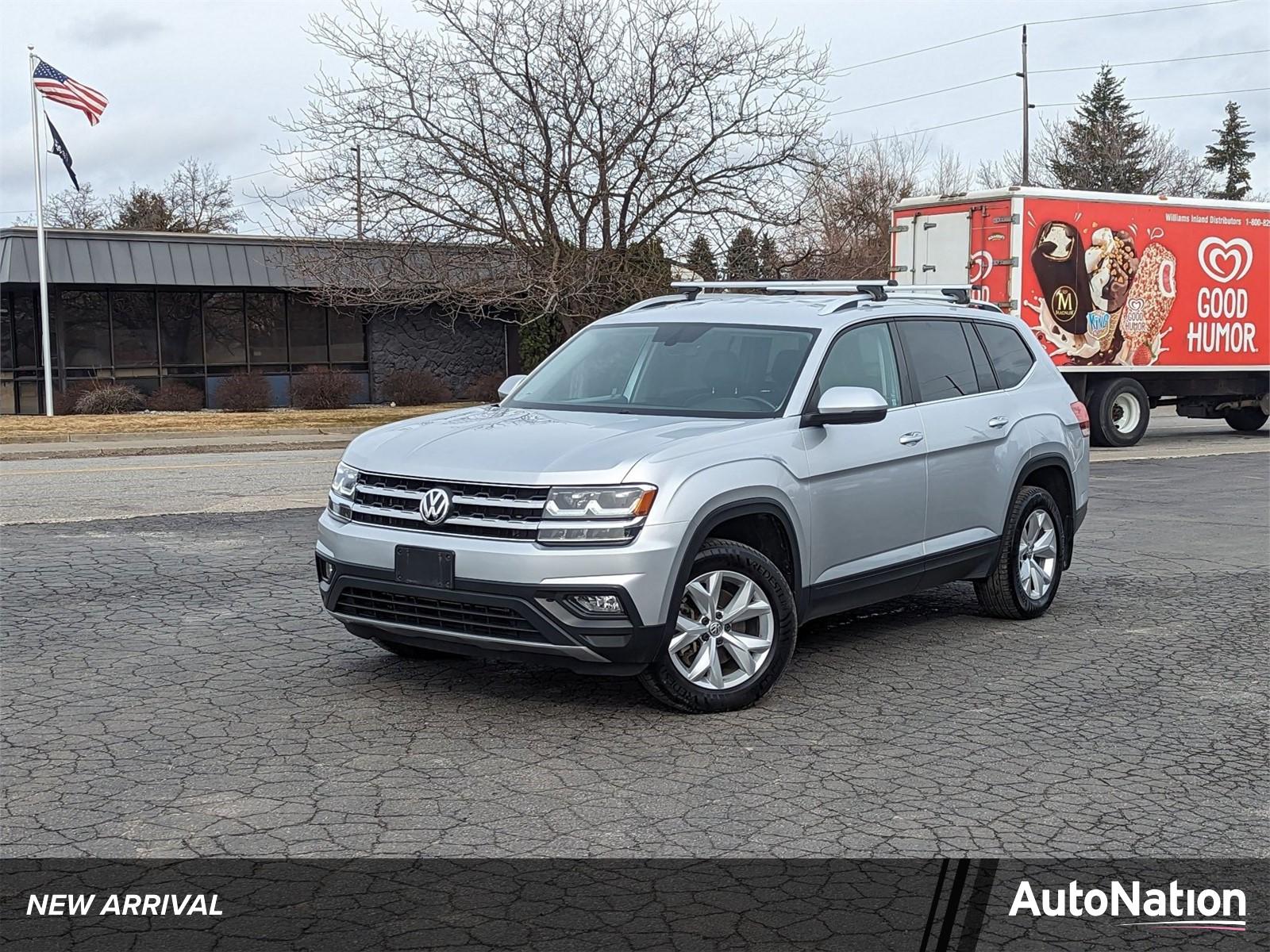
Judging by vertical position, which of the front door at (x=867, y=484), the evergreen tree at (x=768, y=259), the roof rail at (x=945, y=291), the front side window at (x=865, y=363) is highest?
the evergreen tree at (x=768, y=259)

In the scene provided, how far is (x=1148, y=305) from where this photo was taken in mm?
21547

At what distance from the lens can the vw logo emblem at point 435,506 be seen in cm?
596

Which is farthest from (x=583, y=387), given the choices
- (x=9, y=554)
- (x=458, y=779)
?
(x=9, y=554)

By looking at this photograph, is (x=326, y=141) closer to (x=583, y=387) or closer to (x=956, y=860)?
(x=583, y=387)

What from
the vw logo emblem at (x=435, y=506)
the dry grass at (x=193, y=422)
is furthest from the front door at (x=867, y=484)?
the dry grass at (x=193, y=422)

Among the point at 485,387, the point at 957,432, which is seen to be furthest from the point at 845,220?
the point at 957,432

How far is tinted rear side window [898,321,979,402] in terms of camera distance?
7672mm

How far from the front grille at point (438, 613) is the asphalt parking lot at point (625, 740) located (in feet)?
1.28

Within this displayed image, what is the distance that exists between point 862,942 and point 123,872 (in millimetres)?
2141

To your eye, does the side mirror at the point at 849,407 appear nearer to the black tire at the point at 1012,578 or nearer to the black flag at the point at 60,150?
the black tire at the point at 1012,578

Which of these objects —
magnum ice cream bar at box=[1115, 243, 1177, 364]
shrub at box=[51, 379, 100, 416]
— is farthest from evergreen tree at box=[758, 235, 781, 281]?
shrub at box=[51, 379, 100, 416]

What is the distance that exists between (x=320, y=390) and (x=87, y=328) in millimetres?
5326

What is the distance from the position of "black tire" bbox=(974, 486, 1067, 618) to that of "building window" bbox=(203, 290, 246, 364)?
28014 mm

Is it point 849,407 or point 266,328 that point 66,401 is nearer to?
point 266,328
